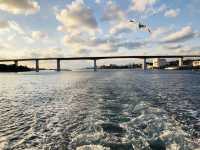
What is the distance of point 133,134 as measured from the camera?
14.0m

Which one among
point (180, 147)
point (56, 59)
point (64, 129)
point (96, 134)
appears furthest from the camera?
point (56, 59)

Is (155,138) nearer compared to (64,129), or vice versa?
(155,138)

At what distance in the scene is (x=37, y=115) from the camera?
19719mm

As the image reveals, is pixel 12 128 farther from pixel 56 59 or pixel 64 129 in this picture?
pixel 56 59

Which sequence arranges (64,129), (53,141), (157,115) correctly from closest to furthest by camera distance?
(53,141) < (64,129) < (157,115)

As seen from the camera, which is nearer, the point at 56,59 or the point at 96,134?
the point at 96,134

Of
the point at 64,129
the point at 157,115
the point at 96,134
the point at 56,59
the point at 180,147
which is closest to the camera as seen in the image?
the point at 180,147

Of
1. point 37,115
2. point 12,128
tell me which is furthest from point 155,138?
point 37,115

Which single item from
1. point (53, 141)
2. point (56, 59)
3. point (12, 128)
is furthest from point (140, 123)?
point (56, 59)

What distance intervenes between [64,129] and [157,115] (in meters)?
6.74

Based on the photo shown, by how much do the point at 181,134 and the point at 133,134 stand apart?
2279 millimetres

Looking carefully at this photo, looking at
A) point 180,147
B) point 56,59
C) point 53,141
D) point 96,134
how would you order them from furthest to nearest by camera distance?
point 56,59, point 96,134, point 53,141, point 180,147

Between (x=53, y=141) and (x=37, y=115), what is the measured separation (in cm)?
694

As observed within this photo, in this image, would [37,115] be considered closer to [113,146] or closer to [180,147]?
[113,146]
